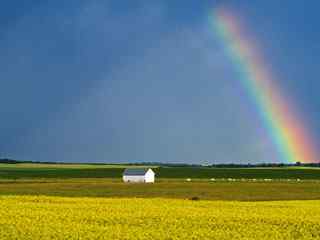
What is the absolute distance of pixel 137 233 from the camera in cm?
3041

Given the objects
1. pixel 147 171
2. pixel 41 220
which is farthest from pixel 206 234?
pixel 147 171

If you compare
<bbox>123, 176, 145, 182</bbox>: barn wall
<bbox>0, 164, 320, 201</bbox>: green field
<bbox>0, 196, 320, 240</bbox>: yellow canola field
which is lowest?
<bbox>0, 196, 320, 240</bbox>: yellow canola field

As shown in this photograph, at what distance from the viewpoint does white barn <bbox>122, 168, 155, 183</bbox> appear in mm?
129500

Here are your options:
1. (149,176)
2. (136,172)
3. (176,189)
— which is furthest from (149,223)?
(136,172)

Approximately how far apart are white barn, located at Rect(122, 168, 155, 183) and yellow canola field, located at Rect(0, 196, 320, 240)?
7972cm

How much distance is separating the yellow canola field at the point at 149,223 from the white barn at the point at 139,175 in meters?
79.7

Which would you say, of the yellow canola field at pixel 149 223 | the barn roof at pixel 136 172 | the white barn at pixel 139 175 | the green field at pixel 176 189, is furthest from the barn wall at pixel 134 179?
the yellow canola field at pixel 149 223

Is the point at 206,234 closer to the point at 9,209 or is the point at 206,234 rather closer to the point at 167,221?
the point at 167,221

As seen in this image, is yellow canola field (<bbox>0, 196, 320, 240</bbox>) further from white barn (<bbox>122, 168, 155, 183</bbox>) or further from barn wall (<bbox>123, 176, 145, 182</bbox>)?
barn wall (<bbox>123, 176, 145, 182</bbox>)

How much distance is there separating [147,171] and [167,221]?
93210mm

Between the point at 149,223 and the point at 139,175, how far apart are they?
3766 inches

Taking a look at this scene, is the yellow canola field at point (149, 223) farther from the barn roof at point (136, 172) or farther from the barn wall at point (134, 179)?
the barn roof at point (136, 172)

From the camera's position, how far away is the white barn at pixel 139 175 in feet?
425

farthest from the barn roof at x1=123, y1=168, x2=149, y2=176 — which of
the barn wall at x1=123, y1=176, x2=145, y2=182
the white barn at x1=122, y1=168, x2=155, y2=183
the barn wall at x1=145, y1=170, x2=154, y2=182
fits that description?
the barn wall at x1=123, y1=176, x2=145, y2=182
